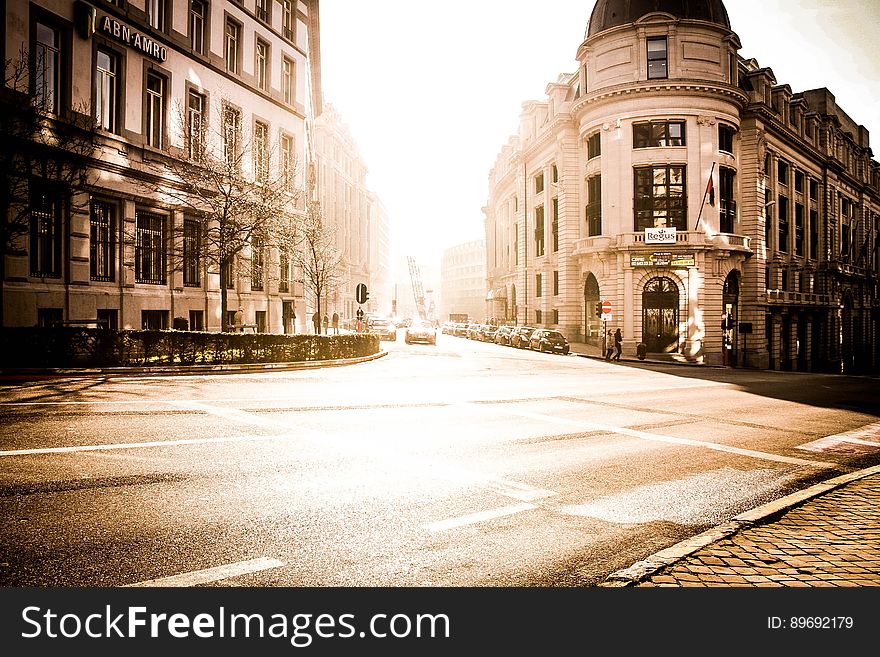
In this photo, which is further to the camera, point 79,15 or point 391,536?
point 79,15

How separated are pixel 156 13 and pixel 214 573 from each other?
28341mm

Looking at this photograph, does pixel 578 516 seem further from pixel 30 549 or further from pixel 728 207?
pixel 728 207

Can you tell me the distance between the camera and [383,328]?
54.0m

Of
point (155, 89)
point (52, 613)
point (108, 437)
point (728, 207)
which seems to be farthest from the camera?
point (728, 207)

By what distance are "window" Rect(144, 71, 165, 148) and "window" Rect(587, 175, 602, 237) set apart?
32.2 m

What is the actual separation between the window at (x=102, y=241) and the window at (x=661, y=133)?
35.8 m

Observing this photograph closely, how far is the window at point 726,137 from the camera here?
143 feet

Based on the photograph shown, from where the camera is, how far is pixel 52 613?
10.4ft

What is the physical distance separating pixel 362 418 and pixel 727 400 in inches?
419

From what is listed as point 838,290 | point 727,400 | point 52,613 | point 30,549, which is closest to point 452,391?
point 727,400

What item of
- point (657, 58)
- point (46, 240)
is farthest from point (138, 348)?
point (657, 58)

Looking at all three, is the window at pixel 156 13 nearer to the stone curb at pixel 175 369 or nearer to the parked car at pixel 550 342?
the stone curb at pixel 175 369

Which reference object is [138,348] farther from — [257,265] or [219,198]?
[257,265]

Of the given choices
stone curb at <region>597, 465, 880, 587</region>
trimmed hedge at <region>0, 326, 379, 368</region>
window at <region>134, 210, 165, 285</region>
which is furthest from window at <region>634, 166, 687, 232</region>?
stone curb at <region>597, 465, 880, 587</region>
